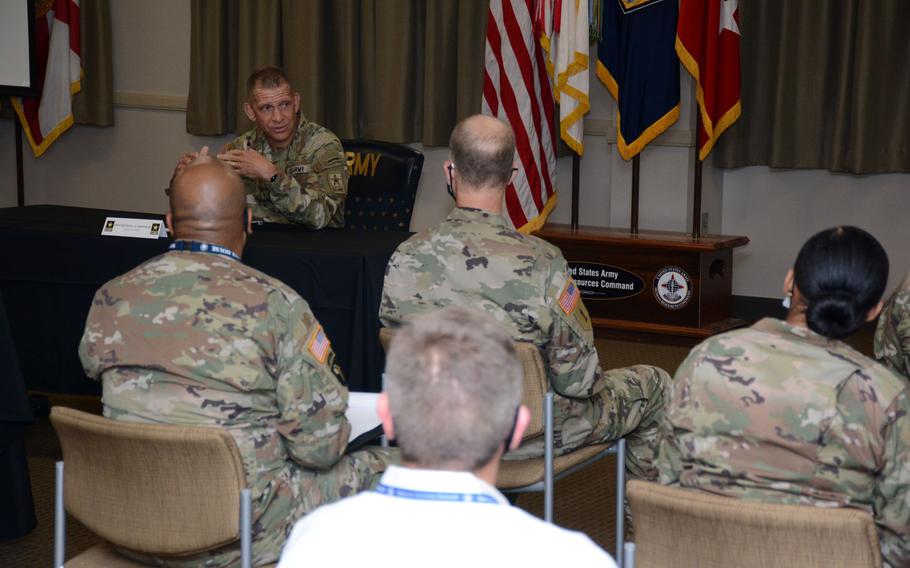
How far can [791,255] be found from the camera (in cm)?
647

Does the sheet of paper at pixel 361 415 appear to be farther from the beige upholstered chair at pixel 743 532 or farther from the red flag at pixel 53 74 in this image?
the red flag at pixel 53 74

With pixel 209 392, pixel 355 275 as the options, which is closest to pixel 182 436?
pixel 209 392

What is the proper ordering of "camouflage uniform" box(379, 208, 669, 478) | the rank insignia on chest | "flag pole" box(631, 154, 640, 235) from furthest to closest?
"flag pole" box(631, 154, 640, 235)
the rank insignia on chest
"camouflage uniform" box(379, 208, 669, 478)

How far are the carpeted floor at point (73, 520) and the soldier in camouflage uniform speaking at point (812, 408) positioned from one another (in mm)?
1459

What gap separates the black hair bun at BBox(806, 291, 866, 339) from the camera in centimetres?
189

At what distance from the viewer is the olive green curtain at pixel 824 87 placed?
5859 millimetres

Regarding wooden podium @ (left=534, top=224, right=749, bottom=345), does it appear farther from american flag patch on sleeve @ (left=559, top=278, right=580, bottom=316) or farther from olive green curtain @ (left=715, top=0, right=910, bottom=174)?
american flag patch on sleeve @ (left=559, top=278, right=580, bottom=316)

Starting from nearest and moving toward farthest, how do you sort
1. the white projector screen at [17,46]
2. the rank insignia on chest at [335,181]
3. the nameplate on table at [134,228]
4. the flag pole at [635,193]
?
the nameplate on table at [134,228]
the rank insignia on chest at [335,181]
the flag pole at [635,193]
the white projector screen at [17,46]

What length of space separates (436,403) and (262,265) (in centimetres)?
246

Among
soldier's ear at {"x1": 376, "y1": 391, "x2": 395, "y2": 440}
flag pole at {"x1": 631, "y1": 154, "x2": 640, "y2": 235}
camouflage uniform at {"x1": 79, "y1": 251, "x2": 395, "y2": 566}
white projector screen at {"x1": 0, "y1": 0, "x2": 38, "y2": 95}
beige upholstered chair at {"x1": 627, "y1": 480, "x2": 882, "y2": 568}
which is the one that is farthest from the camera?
white projector screen at {"x1": 0, "y1": 0, "x2": 38, "y2": 95}

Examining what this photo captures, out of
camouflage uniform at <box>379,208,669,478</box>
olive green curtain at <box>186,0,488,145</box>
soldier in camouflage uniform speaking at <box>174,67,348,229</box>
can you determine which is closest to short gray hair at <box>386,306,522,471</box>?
camouflage uniform at <box>379,208,669,478</box>

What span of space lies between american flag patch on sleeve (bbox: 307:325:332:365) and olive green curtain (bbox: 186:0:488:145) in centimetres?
474

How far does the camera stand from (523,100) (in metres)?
6.17

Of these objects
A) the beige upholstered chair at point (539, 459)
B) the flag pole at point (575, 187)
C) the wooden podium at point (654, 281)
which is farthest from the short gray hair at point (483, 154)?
the flag pole at point (575, 187)
